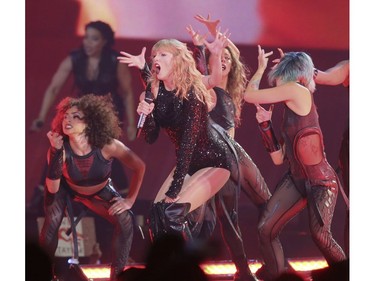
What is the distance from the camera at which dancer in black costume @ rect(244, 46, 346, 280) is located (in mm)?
5504

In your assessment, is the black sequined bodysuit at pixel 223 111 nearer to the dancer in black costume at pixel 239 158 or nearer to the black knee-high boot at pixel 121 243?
the dancer in black costume at pixel 239 158

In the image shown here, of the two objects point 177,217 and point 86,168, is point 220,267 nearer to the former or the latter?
point 177,217

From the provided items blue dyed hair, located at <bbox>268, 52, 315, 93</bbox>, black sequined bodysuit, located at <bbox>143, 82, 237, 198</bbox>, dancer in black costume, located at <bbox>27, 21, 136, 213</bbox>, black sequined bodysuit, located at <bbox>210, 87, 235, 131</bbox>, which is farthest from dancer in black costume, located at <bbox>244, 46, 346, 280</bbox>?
dancer in black costume, located at <bbox>27, 21, 136, 213</bbox>

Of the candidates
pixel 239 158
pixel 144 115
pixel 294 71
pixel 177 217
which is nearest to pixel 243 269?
pixel 177 217

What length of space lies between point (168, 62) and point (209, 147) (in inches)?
21.8

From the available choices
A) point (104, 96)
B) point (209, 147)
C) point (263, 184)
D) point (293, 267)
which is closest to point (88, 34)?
point (104, 96)

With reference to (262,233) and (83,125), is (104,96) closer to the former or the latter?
(83,125)

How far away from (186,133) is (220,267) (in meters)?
0.86

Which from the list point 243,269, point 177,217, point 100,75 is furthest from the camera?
point 243,269

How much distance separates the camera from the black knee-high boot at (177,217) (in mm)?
5258

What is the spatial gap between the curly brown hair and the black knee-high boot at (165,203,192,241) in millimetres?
538

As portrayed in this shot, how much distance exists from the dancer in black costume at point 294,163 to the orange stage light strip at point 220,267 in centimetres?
7

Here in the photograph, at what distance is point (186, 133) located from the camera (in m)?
5.27

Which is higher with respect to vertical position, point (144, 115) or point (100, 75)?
point (100, 75)
